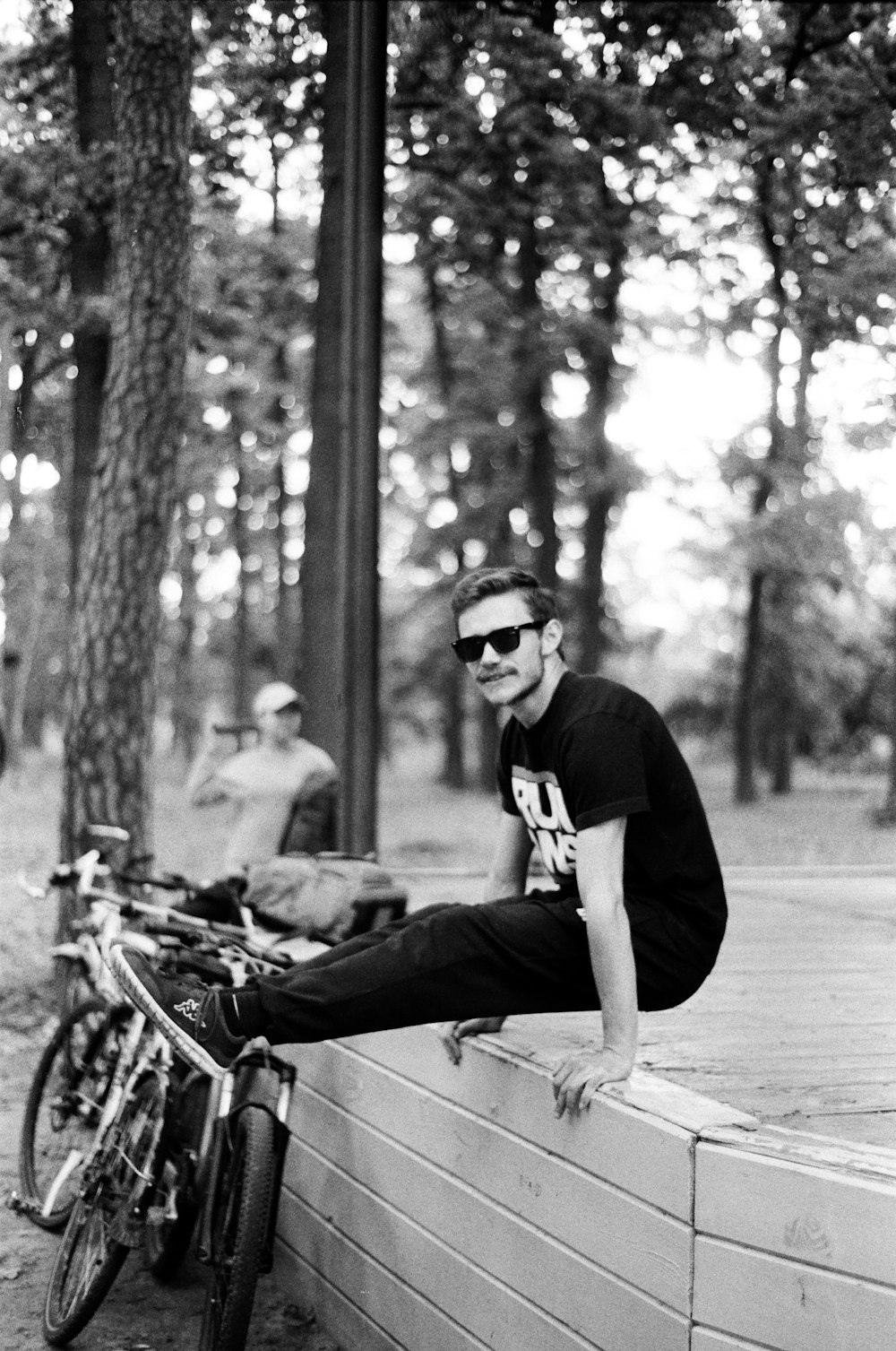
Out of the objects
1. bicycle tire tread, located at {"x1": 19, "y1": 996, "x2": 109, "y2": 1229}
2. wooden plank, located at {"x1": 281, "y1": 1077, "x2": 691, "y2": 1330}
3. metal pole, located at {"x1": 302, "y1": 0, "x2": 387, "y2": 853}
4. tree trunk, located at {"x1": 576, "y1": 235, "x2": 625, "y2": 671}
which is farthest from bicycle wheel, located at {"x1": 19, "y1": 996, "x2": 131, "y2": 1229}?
tree trunk, located at {"x1": 576, "y1": 235, "x2": 625, "y2": 671}

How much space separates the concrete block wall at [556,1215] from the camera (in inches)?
113

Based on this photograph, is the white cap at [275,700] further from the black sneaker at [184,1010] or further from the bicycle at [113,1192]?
the black sneaker at [184,1010]

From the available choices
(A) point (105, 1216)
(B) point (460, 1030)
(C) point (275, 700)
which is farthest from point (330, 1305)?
(C) point (275, 700)

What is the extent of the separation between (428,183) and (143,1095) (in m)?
10.5

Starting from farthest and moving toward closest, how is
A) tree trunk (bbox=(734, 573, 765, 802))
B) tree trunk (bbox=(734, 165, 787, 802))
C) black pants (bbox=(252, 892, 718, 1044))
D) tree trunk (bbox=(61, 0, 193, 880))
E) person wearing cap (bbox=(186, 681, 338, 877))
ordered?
tree trunk (bbox=(734, 573, 765, 802))
tree trunk (bbox=(734, 165, 787, 802))
tree trunk (bbox=(61, 0, 193, 880))
person wearing cap (bbox=(186, 681, 338, 877))
black pants (bbox=(252, 892, 718, 1044))

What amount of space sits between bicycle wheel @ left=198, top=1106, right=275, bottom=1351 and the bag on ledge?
4.62 feet

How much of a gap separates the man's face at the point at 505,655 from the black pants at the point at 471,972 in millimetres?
540

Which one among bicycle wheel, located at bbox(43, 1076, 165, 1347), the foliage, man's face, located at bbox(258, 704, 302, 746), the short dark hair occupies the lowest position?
bicycle wheel, located at bbox(43, 1076, 165, 1347)

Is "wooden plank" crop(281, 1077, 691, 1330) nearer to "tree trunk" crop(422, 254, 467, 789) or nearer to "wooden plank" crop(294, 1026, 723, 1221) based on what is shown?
"wooden plank" crop(294, 1026, 723, 1221)

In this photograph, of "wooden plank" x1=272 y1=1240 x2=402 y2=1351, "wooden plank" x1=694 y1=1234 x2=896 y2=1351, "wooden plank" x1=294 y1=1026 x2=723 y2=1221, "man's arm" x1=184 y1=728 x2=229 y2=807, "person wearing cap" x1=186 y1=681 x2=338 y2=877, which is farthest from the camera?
"man's arm" x1=184 y1=728 x2=229 y2=807

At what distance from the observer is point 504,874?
14.2 feet

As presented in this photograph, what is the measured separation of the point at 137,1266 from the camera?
551cm

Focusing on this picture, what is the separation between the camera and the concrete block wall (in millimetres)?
2861

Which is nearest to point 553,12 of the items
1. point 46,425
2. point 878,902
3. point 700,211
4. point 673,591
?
point 700,211
